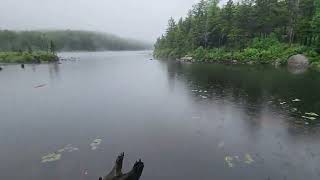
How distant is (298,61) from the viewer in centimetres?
8519

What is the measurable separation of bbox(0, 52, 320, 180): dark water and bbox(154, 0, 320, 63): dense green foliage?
165 feet

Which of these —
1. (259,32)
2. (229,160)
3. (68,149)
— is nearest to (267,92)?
(229,160)

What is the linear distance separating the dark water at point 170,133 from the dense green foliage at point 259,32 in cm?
5031

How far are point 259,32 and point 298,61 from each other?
33.4 meters

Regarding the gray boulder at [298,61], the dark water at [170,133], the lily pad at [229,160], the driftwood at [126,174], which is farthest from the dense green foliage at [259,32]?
the driftwood at [126,174]

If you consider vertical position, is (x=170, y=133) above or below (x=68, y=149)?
above

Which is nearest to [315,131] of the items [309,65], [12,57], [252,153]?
[252,153]

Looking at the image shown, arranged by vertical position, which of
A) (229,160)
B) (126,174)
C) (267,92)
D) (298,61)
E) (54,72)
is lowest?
(54,72)

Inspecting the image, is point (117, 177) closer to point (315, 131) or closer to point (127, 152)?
point (127, 152)

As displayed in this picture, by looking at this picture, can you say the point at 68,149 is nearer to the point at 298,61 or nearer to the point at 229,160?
the point at 229,160

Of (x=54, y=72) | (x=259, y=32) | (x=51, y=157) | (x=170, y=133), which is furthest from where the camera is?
(x=259, y=32)

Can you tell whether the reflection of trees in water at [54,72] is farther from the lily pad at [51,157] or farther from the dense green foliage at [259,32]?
the dense green foliage at [259,32]

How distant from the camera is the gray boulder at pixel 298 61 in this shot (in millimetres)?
83500

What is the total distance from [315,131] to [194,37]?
113529 mm
